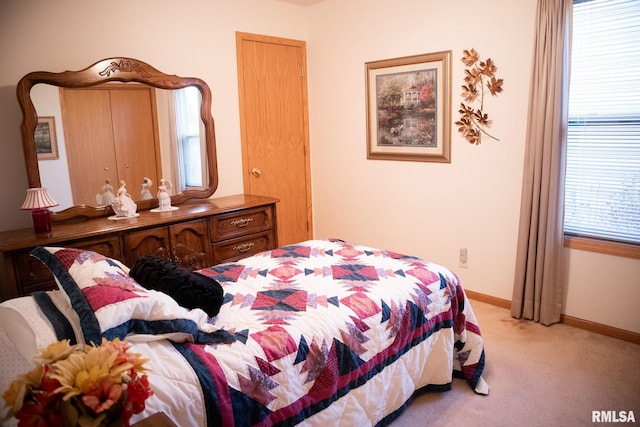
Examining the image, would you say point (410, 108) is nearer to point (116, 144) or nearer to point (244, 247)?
point (244, 247)

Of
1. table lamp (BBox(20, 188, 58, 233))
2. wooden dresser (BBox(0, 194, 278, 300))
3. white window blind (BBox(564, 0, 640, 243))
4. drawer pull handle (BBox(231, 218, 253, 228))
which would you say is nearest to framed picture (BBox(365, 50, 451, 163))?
white window blind (BBox(564, 0, 640, 243))

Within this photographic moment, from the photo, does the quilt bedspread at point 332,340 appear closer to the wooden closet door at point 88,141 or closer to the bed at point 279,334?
the bed at point 279,334

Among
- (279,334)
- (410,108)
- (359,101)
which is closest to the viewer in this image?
(279,334)

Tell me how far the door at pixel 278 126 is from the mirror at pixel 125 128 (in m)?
0.53

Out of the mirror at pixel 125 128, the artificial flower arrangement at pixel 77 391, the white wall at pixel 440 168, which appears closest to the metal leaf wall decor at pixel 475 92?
the white wall at pixel 440 168

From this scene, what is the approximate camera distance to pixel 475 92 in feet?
10.7

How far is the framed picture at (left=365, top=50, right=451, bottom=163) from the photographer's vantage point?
136 inches

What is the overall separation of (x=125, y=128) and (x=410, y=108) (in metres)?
2.20

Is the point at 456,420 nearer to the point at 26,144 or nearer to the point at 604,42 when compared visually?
the point at 604,42

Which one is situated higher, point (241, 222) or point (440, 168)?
point (440, 168)

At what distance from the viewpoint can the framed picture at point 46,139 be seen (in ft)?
8.89

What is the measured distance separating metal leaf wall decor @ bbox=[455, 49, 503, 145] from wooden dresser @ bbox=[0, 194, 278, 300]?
5.26 ft

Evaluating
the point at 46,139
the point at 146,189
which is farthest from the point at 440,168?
the point at 46,139
